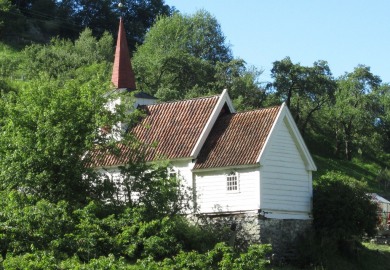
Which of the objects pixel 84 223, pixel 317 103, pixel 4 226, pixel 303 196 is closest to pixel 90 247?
pixel 84 223

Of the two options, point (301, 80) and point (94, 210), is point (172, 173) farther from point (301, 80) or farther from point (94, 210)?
point (301, 80)

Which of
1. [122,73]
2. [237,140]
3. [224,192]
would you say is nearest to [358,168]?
[122,73]

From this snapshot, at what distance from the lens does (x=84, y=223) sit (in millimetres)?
29016

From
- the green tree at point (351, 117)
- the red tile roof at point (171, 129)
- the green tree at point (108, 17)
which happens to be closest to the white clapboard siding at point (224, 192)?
the red tile roof at point (171, 129)

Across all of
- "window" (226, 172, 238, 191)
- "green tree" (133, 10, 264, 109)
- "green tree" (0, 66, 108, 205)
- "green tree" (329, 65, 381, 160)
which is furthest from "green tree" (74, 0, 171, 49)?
"green tree" (0, 66, 108, 205)

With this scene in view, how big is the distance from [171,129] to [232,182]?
4.19 m

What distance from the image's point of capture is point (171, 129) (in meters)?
37.9

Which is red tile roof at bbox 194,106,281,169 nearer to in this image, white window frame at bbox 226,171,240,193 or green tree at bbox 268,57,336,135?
white window frame at bbox 226,171,240,193

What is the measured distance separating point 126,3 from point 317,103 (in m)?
44.1

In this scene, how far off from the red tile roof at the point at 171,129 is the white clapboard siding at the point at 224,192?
1.43 meters

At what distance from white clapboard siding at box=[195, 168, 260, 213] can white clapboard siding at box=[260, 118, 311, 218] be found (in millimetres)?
370

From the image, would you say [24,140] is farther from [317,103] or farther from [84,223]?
[317,103]

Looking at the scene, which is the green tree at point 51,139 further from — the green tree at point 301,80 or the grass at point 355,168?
the green tree at point 301,80

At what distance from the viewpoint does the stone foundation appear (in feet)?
114
